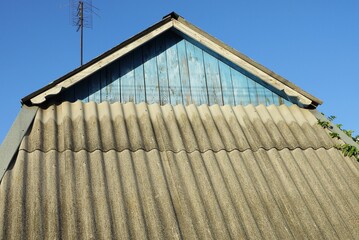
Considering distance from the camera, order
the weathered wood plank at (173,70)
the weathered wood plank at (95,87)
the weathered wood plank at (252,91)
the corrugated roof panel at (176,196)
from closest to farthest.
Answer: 1. the corrugated roof panel at (176,196)
2. the weathered wood plank at (95,87)
3. the weathered wood plank at (173,70)
4. the weathered wood plank at (252,91)

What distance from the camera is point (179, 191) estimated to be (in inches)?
195

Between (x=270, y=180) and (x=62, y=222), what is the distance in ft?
7.97

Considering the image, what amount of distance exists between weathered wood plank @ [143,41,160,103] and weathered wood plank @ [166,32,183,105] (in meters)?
0.20

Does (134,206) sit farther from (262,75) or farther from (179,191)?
(262,75)

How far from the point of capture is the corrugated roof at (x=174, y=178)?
442cm

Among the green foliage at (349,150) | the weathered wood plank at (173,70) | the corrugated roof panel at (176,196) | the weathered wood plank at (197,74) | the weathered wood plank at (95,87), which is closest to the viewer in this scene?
the corrugated roof panel at (176,196)

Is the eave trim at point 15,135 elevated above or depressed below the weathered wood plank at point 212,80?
below

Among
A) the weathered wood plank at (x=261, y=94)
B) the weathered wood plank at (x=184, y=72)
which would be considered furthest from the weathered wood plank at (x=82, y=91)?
the weathered wood plank at (x=261, y=94)

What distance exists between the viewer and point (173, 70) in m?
6.74

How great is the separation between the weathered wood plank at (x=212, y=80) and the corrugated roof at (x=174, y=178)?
0.90 ft

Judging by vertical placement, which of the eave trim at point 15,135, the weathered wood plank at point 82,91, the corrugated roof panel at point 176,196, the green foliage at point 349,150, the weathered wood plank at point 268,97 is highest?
the weathered wood plank at point 82,91

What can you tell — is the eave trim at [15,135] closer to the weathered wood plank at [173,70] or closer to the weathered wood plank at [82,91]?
the weathered wood plank at [82,91]

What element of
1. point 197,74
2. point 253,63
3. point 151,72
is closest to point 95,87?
point 151,72

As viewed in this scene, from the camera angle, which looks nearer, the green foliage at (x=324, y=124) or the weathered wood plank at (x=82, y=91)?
the weathered wood plank at (x=82, y=91)
